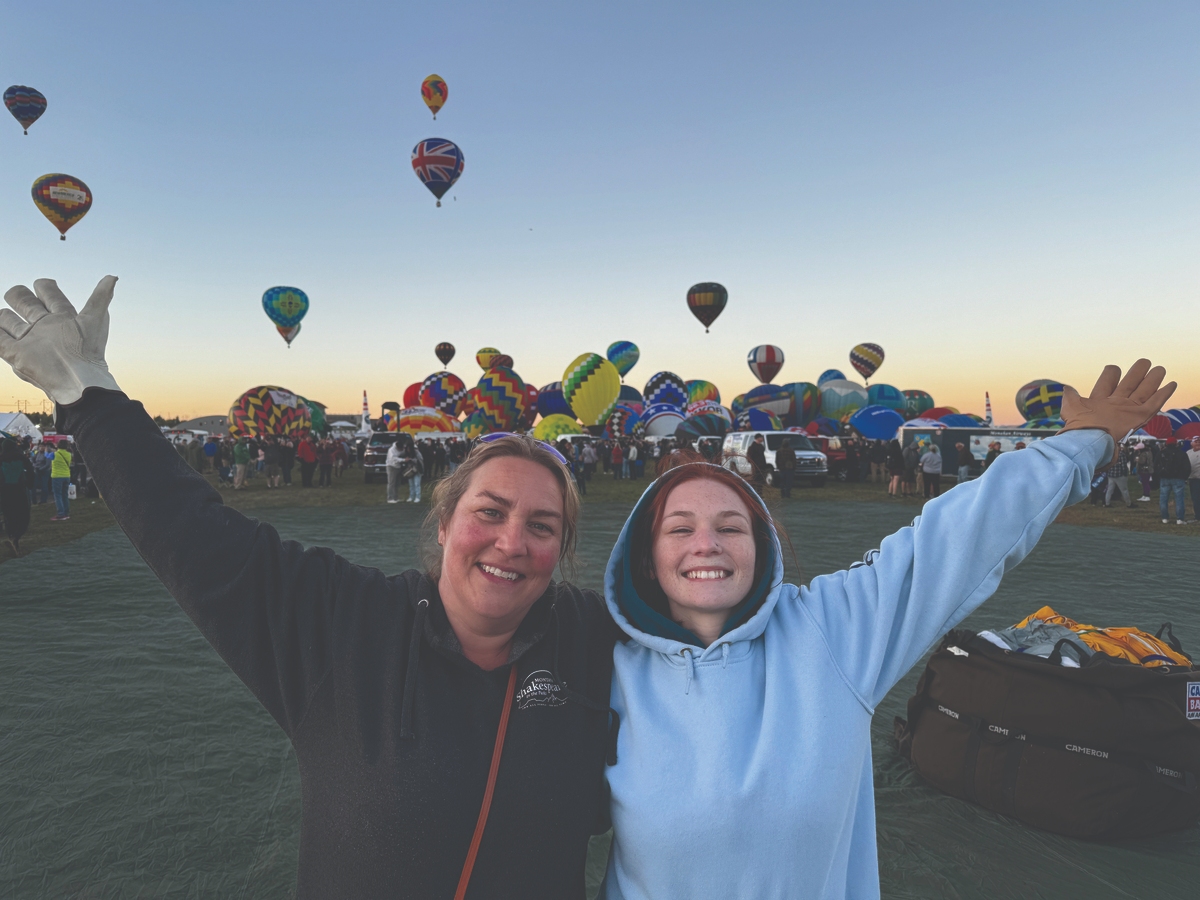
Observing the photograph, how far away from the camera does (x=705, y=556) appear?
5.08ft

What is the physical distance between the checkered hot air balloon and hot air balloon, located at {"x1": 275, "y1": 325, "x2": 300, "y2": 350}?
26.8 m

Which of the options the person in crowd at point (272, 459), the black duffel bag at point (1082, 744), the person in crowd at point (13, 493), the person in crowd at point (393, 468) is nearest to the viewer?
the black duffel bag at point (1082, 744)

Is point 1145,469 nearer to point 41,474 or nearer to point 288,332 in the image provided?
point 41,474

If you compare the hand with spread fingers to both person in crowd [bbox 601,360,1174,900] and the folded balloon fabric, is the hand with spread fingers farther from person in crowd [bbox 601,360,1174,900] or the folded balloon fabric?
the folded balloon fabric

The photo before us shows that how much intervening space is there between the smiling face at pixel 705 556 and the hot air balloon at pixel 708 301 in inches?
1401

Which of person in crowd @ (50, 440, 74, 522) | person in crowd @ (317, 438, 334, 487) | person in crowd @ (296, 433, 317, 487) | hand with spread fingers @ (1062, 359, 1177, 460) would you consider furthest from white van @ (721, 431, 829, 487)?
hand with spread fingers @ (1062, 359, 1177, 460)

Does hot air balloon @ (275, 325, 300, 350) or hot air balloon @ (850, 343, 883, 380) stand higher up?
hot air balloon @ (275, 325, 300, 350)

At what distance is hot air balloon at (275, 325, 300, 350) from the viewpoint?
102ft

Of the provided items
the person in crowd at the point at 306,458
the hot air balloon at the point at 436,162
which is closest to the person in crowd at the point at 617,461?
the person in crowd at the point at 306,458

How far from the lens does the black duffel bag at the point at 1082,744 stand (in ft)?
9.23

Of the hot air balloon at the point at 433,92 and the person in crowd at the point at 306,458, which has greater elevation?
the hot air balloon at the point at 433,92

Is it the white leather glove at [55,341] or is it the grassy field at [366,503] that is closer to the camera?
the white leather glove at [55,341]

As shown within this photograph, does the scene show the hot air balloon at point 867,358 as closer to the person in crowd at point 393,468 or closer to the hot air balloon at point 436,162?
the hot air balloon at point 436,162

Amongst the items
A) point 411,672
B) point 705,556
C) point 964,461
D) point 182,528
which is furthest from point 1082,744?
point 964,461
